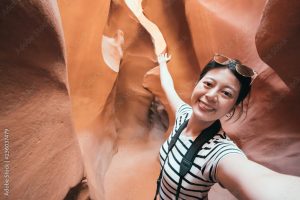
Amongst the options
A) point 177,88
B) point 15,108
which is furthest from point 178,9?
point 15,108

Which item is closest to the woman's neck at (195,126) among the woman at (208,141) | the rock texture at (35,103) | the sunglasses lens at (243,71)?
the woman at (208,141)

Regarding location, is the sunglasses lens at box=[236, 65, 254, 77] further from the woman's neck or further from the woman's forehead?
the woman's neck

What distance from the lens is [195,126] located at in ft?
6.63

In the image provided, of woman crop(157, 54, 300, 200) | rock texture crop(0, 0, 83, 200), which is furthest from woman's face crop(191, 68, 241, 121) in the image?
rock texture crop(0, 0, 83, 200)

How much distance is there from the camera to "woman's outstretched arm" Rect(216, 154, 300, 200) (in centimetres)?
105

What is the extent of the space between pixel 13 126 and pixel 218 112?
144 centimetres

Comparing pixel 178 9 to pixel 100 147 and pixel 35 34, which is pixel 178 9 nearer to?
pixel 100 147

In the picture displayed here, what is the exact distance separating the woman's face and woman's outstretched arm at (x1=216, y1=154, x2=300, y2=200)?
0.42 m

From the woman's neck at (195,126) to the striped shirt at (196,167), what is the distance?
0.16 feet

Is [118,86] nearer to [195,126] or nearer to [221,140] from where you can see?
[195,126]

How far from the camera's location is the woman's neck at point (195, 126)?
198 cm

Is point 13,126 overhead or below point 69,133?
overhead

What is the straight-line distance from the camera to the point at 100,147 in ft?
15.4

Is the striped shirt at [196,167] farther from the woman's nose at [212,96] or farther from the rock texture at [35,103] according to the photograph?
the rock texture at [35,103]
